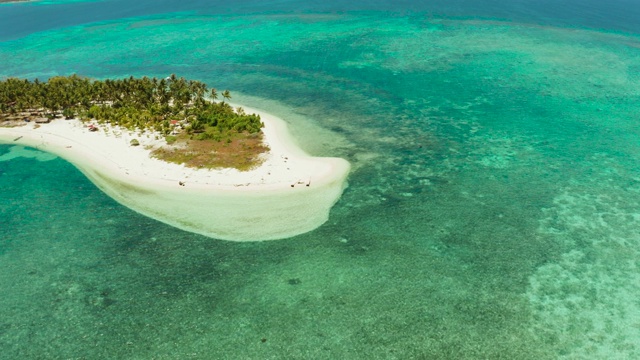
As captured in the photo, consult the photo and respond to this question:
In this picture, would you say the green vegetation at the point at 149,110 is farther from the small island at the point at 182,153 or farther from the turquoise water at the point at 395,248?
the turquoise water at the point at 395,248

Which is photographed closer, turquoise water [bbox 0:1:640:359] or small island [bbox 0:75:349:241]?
turquoise water [bbox 0:1:640:359]

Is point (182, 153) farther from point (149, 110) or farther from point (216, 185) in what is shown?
point (149, 110)

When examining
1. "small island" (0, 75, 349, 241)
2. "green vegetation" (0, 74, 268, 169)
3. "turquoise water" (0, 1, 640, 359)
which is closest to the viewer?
"turquoise water" (0, 1, 640, 359)

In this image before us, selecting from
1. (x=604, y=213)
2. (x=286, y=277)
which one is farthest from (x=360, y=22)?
(x=286, y=277)

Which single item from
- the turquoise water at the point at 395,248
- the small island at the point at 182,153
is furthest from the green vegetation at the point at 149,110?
the turquoise water at the point at 395,248

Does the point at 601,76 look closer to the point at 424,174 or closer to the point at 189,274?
the point at 424,174

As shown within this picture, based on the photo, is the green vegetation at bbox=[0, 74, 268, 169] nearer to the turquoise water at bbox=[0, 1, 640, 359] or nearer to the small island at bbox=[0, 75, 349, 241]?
the small island at bbox=[0, 75, 349, 241]

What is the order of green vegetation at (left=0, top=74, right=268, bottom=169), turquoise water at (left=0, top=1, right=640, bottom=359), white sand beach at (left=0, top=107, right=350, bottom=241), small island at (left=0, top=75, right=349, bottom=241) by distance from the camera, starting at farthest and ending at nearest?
1. green vegetation at (left=0, top=74, right=268, bottom=169)
2. small island at (left=0, top=75, right=349, bottom=241)
3. white sand beach at (left=0, top=107, right=350, bottom=241)
4. turquoise water at (left=0, top=1, right=640, bottom=359)

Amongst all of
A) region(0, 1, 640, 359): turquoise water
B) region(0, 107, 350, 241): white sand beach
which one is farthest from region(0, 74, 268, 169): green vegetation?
region(0, 1, 640, 359): turquoise water
